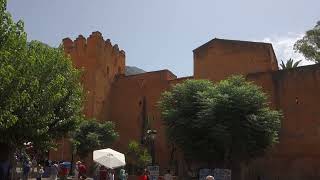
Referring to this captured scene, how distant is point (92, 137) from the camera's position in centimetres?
2908

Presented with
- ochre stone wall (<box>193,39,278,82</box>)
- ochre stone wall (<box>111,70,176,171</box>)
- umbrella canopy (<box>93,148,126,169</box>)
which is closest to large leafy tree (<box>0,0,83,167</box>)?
umbrella canopy (<box>93,148,126,169</box>)

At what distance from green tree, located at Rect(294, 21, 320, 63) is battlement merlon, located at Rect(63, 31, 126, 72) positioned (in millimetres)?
14453

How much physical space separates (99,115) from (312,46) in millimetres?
16428

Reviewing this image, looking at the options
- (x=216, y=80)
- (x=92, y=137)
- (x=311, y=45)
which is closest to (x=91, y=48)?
(x=92, y=137)

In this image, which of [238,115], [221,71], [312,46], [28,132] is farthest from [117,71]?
[28,132]

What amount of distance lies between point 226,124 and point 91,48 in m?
18.4

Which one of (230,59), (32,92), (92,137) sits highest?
(230,59)

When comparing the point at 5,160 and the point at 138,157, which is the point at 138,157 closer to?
the point at 138,157

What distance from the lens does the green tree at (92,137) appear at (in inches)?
1143

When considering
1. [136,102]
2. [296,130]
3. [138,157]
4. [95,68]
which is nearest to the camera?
[296,130]

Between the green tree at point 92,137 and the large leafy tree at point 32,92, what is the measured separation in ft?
37.6

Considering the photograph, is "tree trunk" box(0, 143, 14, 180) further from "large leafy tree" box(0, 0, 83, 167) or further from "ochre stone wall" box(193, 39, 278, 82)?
"ochre stone wall" box(193, 39, 278, 82)

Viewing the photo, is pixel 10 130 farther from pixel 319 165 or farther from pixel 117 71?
pixel 117 71

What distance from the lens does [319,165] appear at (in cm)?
2434
